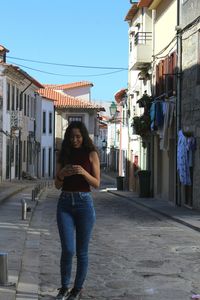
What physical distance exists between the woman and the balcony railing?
2194cm

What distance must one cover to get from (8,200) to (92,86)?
47.8 metres

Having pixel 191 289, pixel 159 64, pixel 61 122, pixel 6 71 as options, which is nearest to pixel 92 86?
pixel 61 122

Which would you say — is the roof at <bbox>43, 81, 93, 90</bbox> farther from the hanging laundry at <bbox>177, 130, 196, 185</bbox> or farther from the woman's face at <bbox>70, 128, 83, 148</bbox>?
the woman's face at <bbox>70, 128, 83, 148</bbox>

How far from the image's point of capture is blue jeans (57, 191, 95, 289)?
229 inches

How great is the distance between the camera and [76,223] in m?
5.86

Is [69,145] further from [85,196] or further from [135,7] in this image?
[135,7]

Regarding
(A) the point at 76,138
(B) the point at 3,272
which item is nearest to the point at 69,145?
(A) the point at 76,138

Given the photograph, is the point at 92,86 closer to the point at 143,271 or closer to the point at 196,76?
the point at 196,76

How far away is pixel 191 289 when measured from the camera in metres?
6.96

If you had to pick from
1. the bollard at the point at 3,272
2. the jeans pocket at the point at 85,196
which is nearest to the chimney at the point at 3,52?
the bollard at the point at 3,272

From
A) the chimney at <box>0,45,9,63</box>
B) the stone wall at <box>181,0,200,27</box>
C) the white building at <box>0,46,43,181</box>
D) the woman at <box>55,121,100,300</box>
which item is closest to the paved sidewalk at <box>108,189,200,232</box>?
the stone wall at <box>181,0,200,27</box>

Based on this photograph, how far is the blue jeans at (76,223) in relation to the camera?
5809mm

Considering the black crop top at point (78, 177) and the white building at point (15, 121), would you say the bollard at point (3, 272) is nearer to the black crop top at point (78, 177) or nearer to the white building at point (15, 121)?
the black crop top at point (78, 177)

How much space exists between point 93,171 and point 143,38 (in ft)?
73.9
